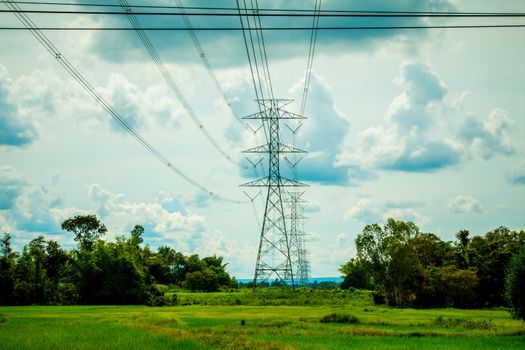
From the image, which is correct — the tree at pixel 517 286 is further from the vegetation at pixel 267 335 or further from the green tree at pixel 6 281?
the green tree at pixel 6 281

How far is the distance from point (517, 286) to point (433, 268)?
52.7 metres

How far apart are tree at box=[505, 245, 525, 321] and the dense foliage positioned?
45622mm

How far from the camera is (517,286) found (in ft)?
138

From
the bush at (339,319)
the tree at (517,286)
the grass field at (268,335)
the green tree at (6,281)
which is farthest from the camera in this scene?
the green tree at (6,281)

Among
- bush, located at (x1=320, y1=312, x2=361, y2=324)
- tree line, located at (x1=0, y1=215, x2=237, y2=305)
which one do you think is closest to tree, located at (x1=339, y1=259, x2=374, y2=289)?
tree line, located at (x1=0, y1=215, x2=237, y2=305)

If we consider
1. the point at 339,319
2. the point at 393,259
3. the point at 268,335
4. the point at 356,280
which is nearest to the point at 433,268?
the point at 393,259

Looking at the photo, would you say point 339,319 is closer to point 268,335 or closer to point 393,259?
point 268,335

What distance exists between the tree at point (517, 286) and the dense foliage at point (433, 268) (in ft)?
150

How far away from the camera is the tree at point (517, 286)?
41.9m

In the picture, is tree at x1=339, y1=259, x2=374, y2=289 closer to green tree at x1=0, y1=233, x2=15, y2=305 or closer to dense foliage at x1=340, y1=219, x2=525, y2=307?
dense foliage at x1=340, y1=219, x2=525, y2=307

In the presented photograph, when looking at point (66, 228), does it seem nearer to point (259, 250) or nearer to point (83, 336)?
point (259, 250)

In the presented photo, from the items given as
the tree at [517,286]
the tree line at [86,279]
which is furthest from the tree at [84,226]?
the tree at [517,286]

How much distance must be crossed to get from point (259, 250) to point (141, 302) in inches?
1185

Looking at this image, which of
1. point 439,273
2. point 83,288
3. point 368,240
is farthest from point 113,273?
point 439,273
